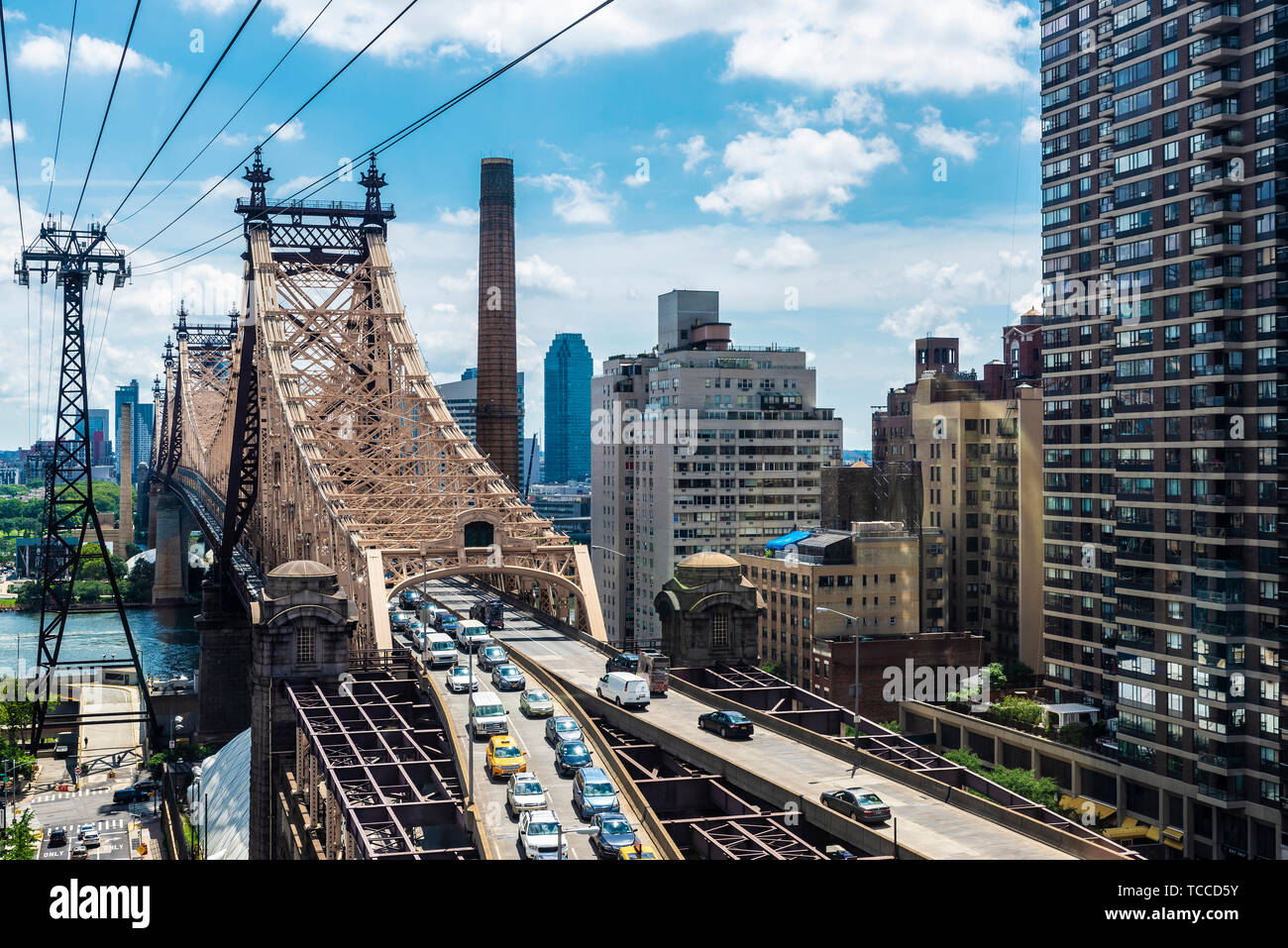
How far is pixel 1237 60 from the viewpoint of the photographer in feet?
190

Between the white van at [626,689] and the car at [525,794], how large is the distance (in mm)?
10386

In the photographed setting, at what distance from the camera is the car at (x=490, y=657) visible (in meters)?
51.4

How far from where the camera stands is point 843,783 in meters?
35.2

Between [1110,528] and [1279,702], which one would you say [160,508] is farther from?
[1279,702]

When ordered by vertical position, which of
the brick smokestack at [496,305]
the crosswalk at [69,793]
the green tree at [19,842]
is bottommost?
the crosswalk at [69,793]

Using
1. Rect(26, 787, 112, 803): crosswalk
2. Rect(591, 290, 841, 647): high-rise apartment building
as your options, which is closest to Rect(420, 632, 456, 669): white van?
Rect(26, 787, 112, 803): crosswalk

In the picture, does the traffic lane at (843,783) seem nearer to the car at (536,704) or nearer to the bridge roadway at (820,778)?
the bridge roadway at (820,778)

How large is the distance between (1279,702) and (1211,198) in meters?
23.3

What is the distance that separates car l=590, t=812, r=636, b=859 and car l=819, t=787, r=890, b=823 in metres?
5.44

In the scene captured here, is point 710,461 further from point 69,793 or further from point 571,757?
point 571,757

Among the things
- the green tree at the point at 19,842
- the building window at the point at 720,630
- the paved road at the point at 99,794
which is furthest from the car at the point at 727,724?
the paved road at the point at 99,794

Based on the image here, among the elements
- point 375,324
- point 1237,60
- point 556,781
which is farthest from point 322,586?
point 1237,60

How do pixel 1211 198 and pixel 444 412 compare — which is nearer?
pixel 1211 198

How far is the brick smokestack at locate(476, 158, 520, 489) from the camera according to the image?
137 meters
